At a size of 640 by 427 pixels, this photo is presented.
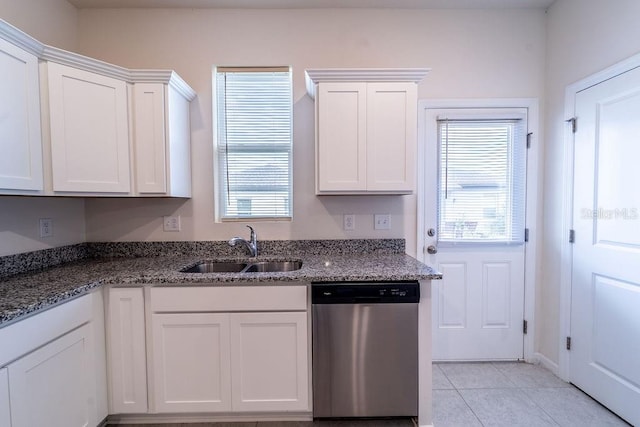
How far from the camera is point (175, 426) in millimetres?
1729

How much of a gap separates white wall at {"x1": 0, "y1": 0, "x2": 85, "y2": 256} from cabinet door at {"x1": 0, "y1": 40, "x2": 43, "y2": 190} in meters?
0.38

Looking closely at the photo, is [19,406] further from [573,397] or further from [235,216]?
[573,397]

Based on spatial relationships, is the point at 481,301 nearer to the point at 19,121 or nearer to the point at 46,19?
the point at 19,121

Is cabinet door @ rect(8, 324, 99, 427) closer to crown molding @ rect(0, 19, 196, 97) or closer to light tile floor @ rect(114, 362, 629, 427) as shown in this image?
light tile floor @ rect(114, 362, 629, 427)

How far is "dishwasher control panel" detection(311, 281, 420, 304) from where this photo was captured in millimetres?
1615

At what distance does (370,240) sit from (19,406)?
2046 millimetres

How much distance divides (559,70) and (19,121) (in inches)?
135

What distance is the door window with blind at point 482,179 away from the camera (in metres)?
2.31

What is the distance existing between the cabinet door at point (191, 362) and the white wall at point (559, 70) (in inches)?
93.9

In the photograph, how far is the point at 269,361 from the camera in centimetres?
166

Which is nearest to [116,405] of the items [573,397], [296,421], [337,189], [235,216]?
[296,421]

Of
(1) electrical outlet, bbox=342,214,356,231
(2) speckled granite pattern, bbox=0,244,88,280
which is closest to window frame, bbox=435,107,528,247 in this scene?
(1) electrical outlet, bbox=342,214,356,231

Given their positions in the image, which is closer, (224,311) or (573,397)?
(224,311)

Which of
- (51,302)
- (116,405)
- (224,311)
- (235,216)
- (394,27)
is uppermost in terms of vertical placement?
(394,27)
